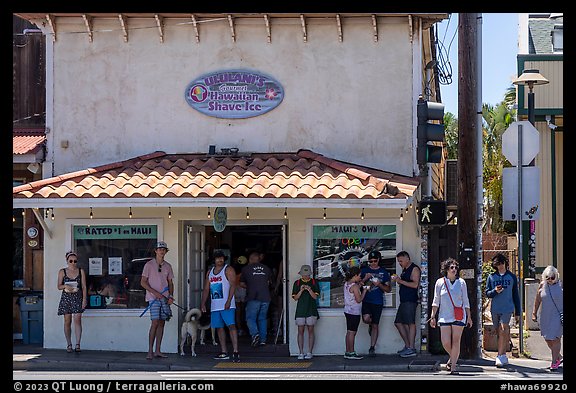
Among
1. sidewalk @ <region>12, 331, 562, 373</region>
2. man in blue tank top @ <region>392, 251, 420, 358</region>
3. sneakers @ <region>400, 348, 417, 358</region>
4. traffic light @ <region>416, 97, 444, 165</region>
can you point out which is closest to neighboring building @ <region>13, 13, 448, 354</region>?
man in blue tank top @ <region>392, 251, 420, 358</region>

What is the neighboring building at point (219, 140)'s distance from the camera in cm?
1709

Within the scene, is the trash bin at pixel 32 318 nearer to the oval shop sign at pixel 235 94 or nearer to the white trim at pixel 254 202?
the white trim at pixel 254 202

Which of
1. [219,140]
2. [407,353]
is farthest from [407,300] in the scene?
[219,140]

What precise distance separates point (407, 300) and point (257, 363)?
107 inches

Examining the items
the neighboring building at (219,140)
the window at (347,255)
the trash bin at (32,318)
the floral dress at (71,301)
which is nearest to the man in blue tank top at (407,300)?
the neighboring building at (219,140)

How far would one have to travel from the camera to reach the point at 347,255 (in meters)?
17.2

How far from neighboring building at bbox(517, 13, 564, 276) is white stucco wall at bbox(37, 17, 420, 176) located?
5.50 meters

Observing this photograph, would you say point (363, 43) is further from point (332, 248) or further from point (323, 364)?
point (323, 364)

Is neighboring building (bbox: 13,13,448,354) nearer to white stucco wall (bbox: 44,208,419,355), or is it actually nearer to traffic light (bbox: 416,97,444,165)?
white stucco wall (bbox: 44,208,419,355)

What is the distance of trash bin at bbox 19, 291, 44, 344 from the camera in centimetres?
1842

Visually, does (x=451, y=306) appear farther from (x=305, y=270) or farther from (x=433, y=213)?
(x=305, y=270)

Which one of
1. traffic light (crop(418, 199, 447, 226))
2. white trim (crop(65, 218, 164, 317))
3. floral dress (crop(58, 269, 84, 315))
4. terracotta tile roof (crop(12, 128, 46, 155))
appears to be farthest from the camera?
terracotta tile roof (crop(12, 128, 46, 155))
